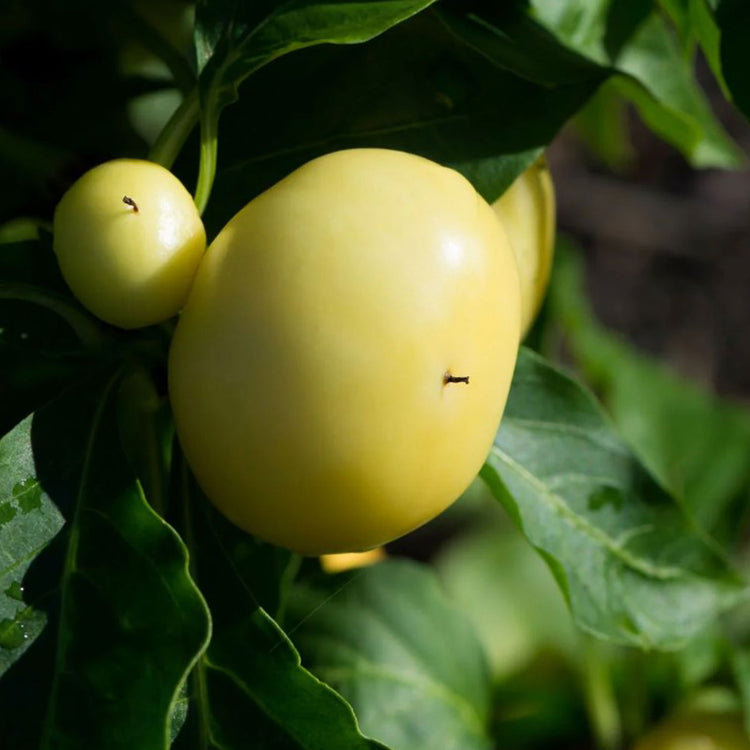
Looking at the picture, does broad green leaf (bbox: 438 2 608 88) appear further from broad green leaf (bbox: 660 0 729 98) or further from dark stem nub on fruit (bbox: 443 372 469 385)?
dark stem nub on fruit (bbox: 443 372 469 385)

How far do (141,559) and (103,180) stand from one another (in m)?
0.16

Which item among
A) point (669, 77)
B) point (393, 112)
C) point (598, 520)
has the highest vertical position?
point (393, 112)

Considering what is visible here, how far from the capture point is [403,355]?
0.51 meters

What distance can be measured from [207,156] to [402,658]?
546 mm

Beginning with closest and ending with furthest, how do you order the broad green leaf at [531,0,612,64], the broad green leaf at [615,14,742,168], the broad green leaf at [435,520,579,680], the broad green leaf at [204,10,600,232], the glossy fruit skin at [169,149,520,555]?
the glossy fruit skin at [169,149,520,555] → the broad green leaf at [204,10,600,232] → the broad green leaf at [531,0,612,64] → the broad green leaf at [615,14,742,168] → the broad green leaf at [435,520,579,680]

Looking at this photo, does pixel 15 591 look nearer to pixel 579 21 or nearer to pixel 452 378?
pixel 452 378

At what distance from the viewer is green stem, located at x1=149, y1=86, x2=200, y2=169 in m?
0.58

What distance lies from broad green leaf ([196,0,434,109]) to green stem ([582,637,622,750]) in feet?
2.31

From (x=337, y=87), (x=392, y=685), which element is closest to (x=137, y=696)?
(x=337, y=87)

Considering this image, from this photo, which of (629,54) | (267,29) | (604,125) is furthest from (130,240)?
(604,125)

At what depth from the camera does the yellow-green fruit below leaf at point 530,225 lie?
66 centimetres

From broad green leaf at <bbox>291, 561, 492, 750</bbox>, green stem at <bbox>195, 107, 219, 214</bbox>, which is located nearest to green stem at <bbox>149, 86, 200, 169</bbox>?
green stem at <bbox>195, 107, 219, 214</bbox>

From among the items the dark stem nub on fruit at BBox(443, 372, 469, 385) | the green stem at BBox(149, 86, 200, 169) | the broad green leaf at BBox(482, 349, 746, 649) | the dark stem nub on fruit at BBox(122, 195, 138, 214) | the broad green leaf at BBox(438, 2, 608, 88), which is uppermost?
the broad green leaf at BBox(438, 2, 608, 88)

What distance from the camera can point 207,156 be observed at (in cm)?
57
